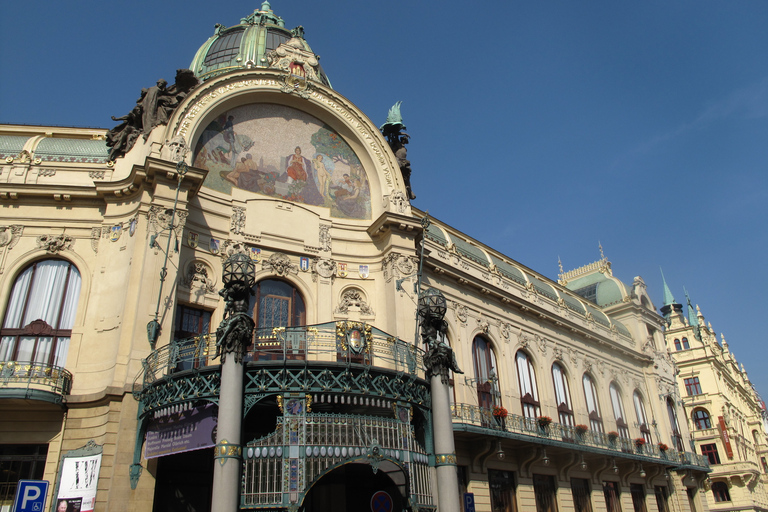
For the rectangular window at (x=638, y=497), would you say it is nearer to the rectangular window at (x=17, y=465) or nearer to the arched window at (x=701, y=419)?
the arched window at (x=701, y=419)

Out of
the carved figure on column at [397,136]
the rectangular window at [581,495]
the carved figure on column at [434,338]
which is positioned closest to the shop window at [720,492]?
the rectangular window at [581,495]

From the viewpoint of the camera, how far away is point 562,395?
31.6 metres

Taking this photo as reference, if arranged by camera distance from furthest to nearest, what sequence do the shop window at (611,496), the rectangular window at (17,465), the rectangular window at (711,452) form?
the rectangular window at (711,452), the shop window at (611,496), the rectangular window at (17,465)

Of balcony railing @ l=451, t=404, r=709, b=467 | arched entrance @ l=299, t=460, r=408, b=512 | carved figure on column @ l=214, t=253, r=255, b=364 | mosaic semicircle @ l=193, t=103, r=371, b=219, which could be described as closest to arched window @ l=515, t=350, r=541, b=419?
balcony railing @ l=451, t=404, r=709, b=467

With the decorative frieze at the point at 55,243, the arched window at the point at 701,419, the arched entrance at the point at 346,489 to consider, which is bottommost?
the arched entrance at the point at 346,489

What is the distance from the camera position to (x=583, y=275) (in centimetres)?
4878

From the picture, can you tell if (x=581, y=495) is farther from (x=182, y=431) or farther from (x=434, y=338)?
(x=182, y=431)

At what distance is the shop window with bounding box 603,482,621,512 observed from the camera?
99.4 feet

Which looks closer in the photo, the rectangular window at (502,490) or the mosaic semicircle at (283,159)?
the mosaic semicircle at (283,159)

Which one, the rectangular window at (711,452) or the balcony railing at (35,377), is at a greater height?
the rectangular window at (711,452)

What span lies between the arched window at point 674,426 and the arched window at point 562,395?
39.9 feet

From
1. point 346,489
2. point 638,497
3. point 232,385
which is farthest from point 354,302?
point 638,497

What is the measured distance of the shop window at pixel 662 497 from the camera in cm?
3484

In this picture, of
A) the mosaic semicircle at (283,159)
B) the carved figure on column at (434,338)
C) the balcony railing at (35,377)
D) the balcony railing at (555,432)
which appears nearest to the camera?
the carved figure on column at (434,338)
